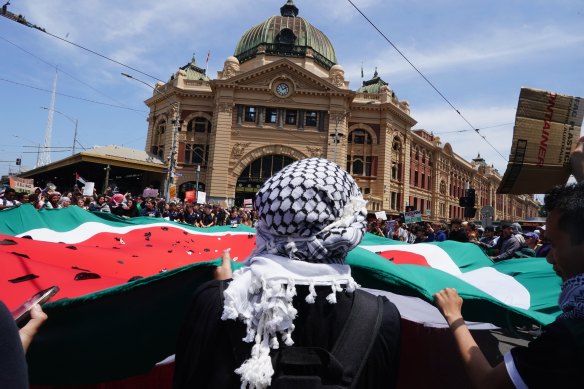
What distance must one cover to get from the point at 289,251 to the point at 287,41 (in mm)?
43682

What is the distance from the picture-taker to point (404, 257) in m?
4.67

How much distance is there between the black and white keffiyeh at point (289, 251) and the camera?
4.36ft

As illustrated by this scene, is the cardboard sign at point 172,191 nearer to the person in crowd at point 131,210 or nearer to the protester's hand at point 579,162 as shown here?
the person in crowd at point 131,210

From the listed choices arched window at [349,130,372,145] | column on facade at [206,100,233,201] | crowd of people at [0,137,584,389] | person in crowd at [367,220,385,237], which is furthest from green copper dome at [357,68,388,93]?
crowd of people at [0,137,584,389]

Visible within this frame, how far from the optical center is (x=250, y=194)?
1476 inches

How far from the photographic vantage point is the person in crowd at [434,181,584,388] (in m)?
1.19

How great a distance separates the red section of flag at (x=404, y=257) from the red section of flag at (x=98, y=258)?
1850 mm

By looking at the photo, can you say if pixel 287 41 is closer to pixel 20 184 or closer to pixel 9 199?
pixel 20 184

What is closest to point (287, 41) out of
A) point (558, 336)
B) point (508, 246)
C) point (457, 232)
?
point (457, 232)

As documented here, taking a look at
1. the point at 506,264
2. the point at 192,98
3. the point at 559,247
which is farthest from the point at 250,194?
the point at 559,247

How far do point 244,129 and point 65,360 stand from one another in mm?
36223

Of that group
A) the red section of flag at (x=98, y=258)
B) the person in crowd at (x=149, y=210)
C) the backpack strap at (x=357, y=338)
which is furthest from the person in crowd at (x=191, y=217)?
the backpack strap at (x=357, y=338)

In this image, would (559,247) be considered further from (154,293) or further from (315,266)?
(154,293)

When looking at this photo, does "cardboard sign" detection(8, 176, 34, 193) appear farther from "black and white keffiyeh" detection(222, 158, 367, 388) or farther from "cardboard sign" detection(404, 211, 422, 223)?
"black and white keffiyeh" detection(222, 158, 367, 388)
